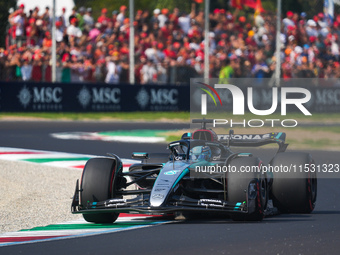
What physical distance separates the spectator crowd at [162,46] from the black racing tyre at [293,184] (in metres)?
16.4

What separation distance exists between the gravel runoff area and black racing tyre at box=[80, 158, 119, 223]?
51 centimetres

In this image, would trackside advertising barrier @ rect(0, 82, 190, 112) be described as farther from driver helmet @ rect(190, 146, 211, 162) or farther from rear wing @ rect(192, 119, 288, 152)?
driver helmet @ rect(190, 146, 211, 162)

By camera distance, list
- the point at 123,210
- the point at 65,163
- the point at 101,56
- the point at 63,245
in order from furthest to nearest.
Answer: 1. the point at 101,56
2. the point at 65,163
3. the point at 123,210
4. the point at 63,245

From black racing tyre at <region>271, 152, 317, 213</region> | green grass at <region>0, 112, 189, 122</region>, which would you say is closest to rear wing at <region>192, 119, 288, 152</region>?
black racing tyre at <region>271, 152, 317, 213</region>

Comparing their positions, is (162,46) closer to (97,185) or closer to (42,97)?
(42,97)

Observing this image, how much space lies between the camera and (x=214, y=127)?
911cm

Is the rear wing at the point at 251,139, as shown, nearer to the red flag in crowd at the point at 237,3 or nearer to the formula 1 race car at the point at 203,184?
the formula 1 race car at the point at 203,184

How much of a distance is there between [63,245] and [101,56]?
19341 mm

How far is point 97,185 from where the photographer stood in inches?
304

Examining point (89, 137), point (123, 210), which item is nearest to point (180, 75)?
point (89, 137)

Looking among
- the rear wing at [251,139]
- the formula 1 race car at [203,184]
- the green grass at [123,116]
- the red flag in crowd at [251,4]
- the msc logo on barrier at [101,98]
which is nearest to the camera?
the formula 1 race car at [203,184]

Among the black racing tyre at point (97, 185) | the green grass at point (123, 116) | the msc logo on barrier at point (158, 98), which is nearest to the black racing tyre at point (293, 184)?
the black racing tyre at point (97, 185)

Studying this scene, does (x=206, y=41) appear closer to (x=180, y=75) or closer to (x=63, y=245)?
(x=180, y=75)

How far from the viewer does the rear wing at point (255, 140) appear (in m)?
8.84
